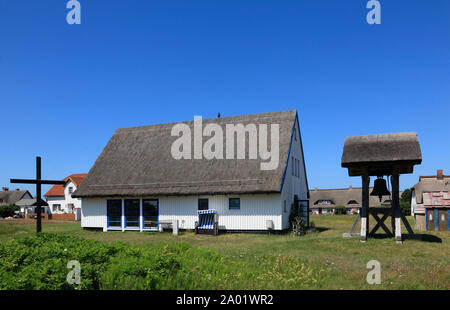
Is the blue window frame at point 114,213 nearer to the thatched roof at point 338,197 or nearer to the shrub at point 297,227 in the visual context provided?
the shrub at point 297,227

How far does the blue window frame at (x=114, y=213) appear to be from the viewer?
89.0 ft

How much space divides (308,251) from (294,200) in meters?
12.8

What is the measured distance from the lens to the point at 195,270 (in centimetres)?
851

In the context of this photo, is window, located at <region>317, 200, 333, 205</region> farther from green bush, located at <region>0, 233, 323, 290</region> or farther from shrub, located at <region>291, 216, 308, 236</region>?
green bush, located at <region>0, 233, 323, 290</region>

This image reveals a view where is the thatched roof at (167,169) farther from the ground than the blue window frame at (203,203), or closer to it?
farther from the ground

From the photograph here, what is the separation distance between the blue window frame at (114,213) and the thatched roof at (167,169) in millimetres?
928

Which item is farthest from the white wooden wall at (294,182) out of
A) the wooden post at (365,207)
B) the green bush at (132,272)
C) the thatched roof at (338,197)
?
the thatched roof at (338,197)

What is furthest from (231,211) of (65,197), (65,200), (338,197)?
(338,197)

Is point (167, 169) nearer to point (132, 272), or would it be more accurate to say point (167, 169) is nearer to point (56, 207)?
point (132, 272)

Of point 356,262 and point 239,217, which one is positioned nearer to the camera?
point 356,262

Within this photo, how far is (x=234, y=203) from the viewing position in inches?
939

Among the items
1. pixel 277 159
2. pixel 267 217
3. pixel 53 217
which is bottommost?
pixel 53 217
